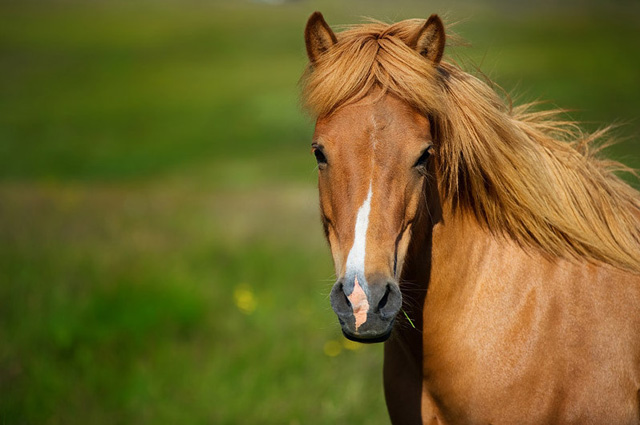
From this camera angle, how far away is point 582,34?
38.2 m

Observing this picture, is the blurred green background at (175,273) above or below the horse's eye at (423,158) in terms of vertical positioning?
below

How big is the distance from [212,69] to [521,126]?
32822 mm

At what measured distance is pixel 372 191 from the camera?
2.53m

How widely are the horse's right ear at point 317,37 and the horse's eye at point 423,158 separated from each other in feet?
2.45

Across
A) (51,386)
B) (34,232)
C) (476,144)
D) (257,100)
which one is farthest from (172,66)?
(476,144)

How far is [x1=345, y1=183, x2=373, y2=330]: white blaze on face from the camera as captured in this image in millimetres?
2316

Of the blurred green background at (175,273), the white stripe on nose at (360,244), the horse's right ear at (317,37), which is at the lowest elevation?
the blurred green background at (175,273)

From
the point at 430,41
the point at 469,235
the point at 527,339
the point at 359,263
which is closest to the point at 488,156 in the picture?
the point at 469,235

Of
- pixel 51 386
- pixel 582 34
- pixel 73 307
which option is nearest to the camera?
pixel 51 386

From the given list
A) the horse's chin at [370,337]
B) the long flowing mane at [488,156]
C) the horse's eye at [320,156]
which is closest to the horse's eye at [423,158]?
the long flowing mane at [488,156]

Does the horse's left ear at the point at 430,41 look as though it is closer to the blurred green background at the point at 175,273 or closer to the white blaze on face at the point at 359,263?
the blurred green background at the point at 175,273

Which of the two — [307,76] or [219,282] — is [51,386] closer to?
[219,282]

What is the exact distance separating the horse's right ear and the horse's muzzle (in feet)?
4.04

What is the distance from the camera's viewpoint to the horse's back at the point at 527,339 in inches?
109
